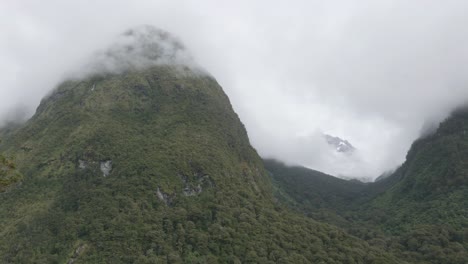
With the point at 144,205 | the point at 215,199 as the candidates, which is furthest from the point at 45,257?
the point at 215,199

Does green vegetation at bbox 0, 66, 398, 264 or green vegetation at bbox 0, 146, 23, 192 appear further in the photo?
green vegetation at bbox 0, 66, 398, 264

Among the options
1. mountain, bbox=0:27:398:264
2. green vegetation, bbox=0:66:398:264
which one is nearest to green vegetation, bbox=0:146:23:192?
green vegetation, bbox=0:66:398:264

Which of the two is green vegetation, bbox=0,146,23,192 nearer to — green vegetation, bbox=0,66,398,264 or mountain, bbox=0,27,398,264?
green vegetation, bbox=0,66,398,264

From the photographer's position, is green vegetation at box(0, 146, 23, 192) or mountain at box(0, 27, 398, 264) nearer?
green vegetation at box(0, 146, 23, 192)

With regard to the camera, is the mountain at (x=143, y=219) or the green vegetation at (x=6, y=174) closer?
the green vegetation at (x=6, y=174)

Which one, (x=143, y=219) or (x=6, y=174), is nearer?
(x=6, y=174)

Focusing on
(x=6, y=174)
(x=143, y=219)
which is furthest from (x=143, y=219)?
(x=6, y=174)

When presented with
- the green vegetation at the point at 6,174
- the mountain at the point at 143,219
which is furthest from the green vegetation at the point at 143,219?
the green vegetation at the point at 6,174

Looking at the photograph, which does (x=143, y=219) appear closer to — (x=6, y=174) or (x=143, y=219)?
(x=143, y=219)

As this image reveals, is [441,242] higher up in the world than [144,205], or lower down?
higher up

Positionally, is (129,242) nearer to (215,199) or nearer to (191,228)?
(191,228)

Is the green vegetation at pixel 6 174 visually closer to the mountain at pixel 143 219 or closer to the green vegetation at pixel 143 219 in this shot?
the green vegetation at pixel 143 219
